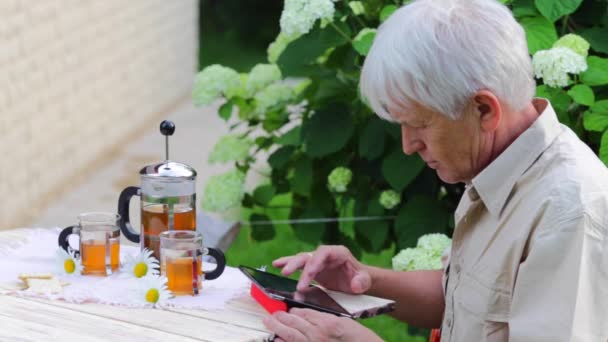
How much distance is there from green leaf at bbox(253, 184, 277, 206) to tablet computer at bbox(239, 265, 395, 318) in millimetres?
2105

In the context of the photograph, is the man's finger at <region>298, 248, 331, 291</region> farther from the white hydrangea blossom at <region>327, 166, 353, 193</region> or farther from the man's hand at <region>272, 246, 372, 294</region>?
the white hydrangea blossom at <region>327, 166, 353, 193</region>

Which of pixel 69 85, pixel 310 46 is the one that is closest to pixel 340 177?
pixel 310 46

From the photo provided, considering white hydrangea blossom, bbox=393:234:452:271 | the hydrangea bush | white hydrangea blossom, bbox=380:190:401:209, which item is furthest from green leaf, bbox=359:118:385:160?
white hydrangea blossom, bbox=393:234:452:271

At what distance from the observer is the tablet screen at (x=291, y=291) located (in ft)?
7.00

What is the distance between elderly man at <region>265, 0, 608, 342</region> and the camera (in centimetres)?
185

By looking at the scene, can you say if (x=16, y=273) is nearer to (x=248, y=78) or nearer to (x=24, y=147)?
(x=248, y=78)

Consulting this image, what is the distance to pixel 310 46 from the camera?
3756mm

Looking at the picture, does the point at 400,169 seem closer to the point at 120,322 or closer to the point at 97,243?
the point at 97,243

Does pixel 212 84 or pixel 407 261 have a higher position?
pixel 212 84

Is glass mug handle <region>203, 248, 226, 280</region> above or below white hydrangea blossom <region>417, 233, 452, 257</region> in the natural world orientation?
above

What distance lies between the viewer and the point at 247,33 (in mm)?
13727

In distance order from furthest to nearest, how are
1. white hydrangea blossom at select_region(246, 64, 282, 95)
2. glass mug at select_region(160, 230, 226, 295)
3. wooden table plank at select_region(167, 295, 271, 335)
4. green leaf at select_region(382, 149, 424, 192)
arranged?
white hydrangea blossom at select_region(246, 64, 282, 95) < green leaf at select_region(382, 149, 424, 192) < glass mug at select_region(160, 230, 226, 295) < wooden table plank at select_region(167, 295, 271, 335)

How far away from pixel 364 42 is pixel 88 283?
1577 mm

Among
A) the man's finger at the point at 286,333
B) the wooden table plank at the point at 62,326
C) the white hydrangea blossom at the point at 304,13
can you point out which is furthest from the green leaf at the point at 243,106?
the man's finger at the point at 286,333
